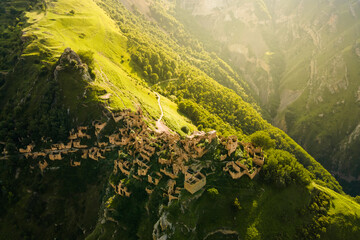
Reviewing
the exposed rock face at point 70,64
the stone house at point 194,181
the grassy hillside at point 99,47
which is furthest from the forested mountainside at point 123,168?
the grassy hillside at point 99,47

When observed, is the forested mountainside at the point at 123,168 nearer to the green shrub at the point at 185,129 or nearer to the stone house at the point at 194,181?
the stone house at the point at 194,181

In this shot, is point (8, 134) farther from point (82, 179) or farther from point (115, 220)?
point (115, 220)

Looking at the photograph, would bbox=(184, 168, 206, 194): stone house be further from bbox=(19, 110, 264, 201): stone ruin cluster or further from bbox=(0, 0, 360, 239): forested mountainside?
bbox=(0, 0, 360, 239): forested mountainside

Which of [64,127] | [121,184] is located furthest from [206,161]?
[64,127]

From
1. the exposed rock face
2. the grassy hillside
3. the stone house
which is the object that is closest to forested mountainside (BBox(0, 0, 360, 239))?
the stone house

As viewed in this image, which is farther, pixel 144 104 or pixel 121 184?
pixel 144 104

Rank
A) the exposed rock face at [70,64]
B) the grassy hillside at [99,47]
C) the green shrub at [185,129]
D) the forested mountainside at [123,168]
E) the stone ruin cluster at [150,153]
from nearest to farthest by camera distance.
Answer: the forested mountainside at [123,168], the stone ruin cluster at [150,153], the exposed rock face at [70,64], the grassy hillside at [99,47], the green shrub at [185,129]
